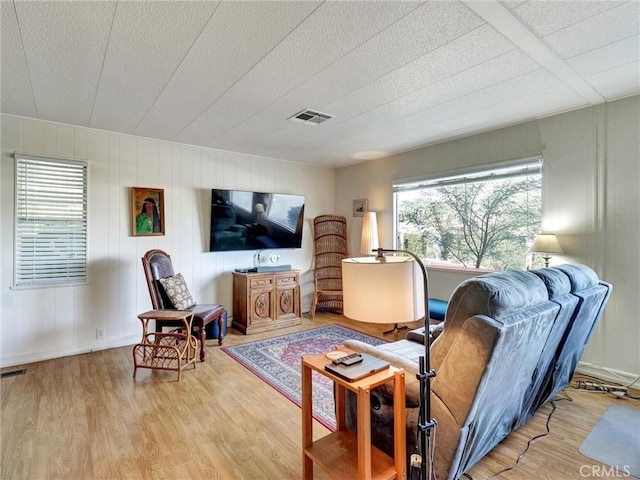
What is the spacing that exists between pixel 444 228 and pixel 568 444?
103 inches

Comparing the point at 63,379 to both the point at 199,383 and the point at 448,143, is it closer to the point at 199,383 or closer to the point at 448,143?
the point at 199,383

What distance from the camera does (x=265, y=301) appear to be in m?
4.36

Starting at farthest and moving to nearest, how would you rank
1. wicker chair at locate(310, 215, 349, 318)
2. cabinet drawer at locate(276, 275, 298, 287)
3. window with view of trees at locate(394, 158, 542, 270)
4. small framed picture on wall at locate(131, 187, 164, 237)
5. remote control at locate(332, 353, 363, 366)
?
wicker chair at locate(310, 215, 349, 318)
cabinet drawer at locate(276, 275, 298, 287)
small framed picture on wall at locate(131, 187, 164, 237)
window with view of trees at locate(394, 158, 542, 270)
remote control at locate(332, 353, 363, 366)

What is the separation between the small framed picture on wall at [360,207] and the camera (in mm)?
5176

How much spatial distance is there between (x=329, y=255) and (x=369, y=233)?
2.80ft

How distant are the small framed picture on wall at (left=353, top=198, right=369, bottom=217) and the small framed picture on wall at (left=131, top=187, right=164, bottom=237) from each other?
288 centimetres

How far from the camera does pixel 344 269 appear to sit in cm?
157

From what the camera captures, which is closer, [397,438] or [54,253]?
[397,438]

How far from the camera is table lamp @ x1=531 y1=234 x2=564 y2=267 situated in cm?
294

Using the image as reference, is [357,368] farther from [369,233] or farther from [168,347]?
[369,233]

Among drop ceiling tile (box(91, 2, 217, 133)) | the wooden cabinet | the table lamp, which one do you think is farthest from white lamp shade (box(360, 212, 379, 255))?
drop ceiling tile (box(91, 2, 217, 133))

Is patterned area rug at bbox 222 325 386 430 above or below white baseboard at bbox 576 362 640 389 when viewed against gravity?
below

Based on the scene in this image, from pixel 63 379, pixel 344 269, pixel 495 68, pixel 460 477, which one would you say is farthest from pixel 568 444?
pixel 63 379

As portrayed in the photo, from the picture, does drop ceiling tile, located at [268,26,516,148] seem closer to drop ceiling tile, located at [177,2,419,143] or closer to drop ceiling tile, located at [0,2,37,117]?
drop ceiling tile, located at [177,2,419,143]
